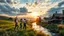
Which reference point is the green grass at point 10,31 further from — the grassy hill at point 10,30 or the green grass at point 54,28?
the green grass at point 54,28

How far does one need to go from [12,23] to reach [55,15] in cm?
140

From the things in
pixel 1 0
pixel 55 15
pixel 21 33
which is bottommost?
pixel 21 33

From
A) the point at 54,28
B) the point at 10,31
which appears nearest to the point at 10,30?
the point at 10,31

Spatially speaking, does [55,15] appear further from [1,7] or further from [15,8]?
[1,7]

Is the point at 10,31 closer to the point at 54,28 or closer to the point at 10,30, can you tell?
the point at 10,30

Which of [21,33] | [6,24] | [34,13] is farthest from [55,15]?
[6,24]

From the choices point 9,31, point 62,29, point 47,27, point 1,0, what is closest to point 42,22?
point 47,27

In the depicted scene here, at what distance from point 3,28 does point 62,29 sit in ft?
6.08

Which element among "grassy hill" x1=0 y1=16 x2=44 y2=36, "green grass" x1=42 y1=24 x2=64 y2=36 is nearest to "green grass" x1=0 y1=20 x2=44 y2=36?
"grassy hill" x1=0 y1=16 x2=44 y2=36

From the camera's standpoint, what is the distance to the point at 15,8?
18.4 ft

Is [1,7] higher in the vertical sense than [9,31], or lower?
higher

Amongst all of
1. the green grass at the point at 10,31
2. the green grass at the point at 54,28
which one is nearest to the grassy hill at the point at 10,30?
the green grass at the point at 10,31

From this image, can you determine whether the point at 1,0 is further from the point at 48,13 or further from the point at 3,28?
the point at 48,13

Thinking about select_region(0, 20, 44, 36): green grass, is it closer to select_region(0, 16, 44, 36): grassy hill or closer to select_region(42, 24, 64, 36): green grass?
select_region(0, 16, 44, 36): grassy hill
